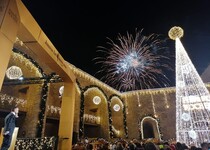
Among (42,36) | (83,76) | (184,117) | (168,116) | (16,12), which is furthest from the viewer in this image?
(168,116)

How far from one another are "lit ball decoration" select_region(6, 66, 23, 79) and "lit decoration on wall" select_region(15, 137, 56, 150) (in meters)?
5.30

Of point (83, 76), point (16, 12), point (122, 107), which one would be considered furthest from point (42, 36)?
point (122, 107)

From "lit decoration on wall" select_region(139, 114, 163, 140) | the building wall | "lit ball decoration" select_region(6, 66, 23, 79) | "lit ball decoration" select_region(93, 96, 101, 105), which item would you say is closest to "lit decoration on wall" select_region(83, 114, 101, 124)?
"lit ball decoration" select_region(93, 96, 101, 105)

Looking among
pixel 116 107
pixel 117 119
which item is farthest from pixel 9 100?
pixel 117 119

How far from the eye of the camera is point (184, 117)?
1589cm

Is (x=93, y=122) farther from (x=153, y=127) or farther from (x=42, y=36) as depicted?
(x=42, y=36)

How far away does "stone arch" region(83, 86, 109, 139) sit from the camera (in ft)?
48.8

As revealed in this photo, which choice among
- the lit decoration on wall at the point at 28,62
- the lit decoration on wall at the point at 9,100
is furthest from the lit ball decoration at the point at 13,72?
the lit decoration on wall at the point at 9,100

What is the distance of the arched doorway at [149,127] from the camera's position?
17.2 meters

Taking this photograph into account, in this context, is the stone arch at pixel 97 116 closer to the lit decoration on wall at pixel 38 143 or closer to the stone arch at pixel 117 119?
the stone arch at pixel 117 119

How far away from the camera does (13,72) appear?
32.3 ft

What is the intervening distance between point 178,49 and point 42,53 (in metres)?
8.21

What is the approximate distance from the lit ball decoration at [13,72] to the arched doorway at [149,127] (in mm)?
13062

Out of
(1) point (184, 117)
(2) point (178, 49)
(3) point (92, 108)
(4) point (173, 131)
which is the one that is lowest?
(4) point (173, 131)
